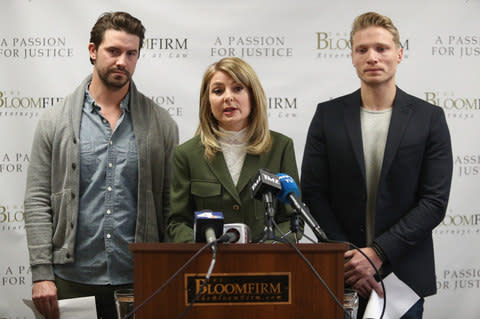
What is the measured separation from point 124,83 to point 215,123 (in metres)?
0.47

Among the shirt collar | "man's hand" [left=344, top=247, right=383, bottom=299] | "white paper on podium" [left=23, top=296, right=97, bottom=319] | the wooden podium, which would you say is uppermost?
the shirt collar

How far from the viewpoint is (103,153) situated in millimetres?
2395

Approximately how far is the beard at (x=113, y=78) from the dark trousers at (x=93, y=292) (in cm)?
84

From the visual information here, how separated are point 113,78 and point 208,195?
2.29 ft

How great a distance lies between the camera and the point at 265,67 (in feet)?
10.2

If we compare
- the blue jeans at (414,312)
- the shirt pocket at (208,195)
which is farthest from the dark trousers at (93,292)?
the blue jeans at (414,312)

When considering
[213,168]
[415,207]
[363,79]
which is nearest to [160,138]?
[213,168]

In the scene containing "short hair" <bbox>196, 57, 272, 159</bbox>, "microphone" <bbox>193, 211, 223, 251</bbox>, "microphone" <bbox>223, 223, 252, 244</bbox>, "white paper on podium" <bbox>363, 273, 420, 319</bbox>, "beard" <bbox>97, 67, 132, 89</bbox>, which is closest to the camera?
"microphone" <bbox>193, 211, 223, 251</bbox>

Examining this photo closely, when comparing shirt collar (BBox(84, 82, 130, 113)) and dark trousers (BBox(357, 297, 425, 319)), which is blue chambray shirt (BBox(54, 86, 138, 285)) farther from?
dark trousers (BBox(357, 297, 425, 319))

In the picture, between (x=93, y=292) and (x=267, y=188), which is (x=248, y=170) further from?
(x=93, y=292)

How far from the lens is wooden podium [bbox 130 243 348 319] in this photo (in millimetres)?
1472

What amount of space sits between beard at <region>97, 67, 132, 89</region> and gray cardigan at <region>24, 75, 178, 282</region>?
9cm

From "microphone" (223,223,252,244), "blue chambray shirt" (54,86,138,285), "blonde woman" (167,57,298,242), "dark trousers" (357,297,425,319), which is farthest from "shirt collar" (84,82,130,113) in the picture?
"dark trousers" (357,297,425,319)

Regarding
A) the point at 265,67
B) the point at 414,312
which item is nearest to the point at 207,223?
the point at 414,312
